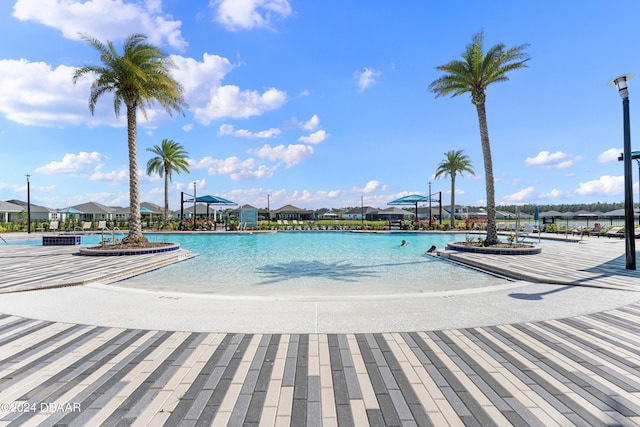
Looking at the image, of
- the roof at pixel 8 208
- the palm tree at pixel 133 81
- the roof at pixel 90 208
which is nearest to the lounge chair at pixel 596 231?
the palm tree at pixel 133 81

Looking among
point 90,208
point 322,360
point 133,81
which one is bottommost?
point 322,360

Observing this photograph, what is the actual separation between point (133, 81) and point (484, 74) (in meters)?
15.2

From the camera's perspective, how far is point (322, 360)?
332cm

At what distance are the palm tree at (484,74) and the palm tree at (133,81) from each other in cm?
1279

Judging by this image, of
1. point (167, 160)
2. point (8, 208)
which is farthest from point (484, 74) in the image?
point (8, 208)

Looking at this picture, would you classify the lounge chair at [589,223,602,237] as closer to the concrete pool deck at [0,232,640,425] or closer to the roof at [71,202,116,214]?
the concrete pool deck at [0,232,640,425]

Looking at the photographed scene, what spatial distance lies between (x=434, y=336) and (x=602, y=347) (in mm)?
1798

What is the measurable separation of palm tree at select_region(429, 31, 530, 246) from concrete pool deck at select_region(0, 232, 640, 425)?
29.4ft

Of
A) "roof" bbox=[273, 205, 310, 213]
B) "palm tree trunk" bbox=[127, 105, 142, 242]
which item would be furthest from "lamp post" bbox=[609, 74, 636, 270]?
"roof" bbox=[273, 205, 310, 213]

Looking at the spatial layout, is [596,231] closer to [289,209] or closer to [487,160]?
[487,160]

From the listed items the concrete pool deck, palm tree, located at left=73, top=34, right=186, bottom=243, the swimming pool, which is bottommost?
the swimming pool

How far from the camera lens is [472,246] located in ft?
45.0

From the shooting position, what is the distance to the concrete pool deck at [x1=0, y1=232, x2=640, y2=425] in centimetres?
246

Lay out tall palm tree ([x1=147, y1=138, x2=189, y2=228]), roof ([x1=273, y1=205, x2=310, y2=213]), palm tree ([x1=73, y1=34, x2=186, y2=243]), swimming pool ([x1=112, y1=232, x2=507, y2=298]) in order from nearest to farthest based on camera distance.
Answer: swimming pool ([x1=112, y1=232, x2=507, y2=298]) < palm tree ([x1=73, y1=34, x2=186, y2=243]) < tall palm tree ([x1=147, y1=138, x2=189, y2=228]) < roof ([x1=273, y1=205, x2=310, y2=213])
